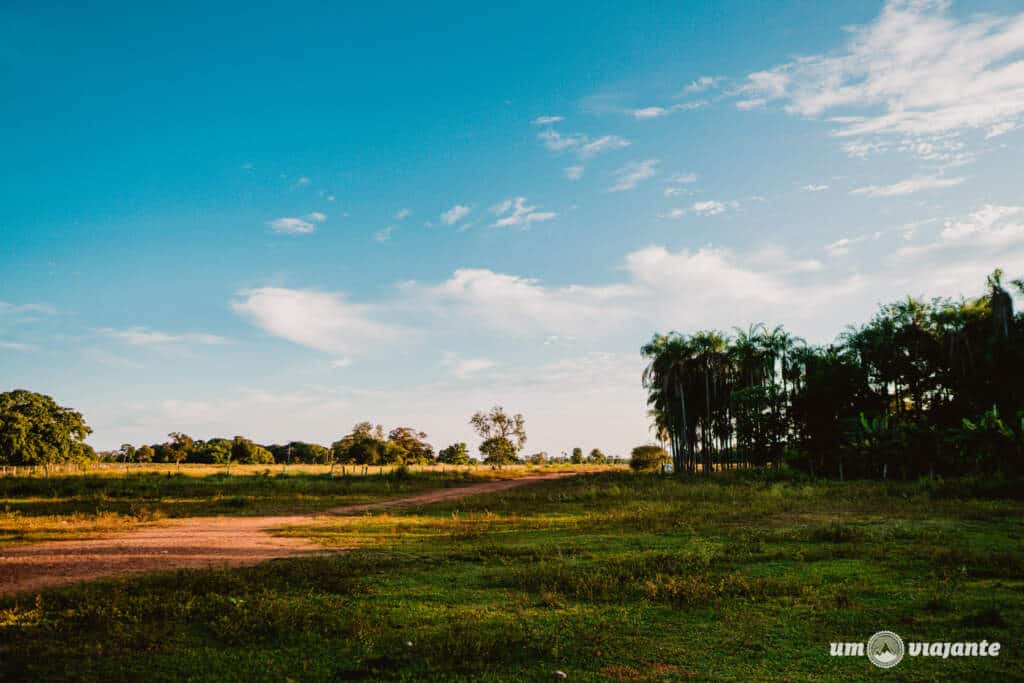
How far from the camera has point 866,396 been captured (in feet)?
145

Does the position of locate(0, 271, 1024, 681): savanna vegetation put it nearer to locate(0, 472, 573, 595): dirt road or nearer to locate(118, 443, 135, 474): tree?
locate(0, 472, 573, 595): dirt road

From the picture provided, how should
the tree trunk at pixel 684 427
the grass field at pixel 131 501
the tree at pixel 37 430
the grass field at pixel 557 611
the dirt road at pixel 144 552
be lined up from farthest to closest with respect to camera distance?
the tree at pixel 37 430 < the tree trunk at pixel 684 427 < the grass field at pixel 131 501 < the dirt road at pixel 144 552 < the grass field at pixel 557 611

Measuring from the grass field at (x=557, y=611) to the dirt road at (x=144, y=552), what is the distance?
135 centimetres

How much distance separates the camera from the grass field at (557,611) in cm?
624

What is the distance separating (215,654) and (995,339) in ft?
148

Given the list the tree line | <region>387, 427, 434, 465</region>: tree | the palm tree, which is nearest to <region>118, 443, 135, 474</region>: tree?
the tree line

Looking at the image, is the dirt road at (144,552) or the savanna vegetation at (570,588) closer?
the savanna vegetation at (570,588)

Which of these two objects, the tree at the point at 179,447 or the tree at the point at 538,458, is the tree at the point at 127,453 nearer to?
the tree at the point at 179,447

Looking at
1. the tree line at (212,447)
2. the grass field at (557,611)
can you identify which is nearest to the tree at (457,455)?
the tree line at (212,447)

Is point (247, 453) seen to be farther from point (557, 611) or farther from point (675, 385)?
point (557, 611)

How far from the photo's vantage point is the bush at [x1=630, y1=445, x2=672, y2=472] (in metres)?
72.9

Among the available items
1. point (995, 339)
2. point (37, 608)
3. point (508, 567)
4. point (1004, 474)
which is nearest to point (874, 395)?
point (995, 339)

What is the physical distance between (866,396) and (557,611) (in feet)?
146

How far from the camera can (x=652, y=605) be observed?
28.5 ft
